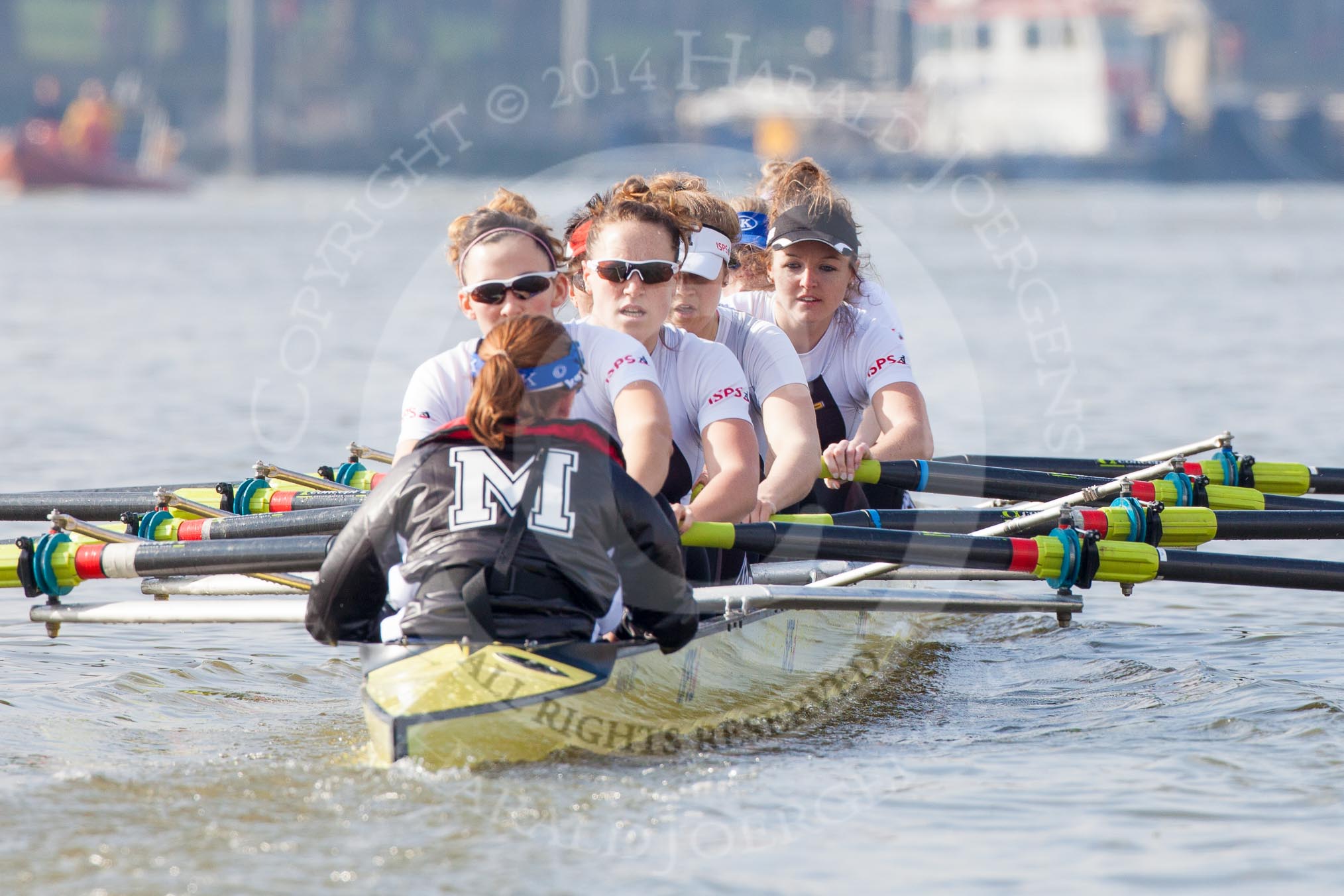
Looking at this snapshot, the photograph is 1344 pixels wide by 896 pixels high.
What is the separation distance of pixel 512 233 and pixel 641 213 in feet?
2.08

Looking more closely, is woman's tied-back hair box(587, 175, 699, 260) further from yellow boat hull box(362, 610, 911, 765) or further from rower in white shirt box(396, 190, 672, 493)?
yellow boat hull box(362, 610, 911, 765)

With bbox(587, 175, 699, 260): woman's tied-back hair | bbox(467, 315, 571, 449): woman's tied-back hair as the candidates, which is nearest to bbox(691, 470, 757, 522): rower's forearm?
bbox(587, 175, 699, 260): woman's tied-back hair

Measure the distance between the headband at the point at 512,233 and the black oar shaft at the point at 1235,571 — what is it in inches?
94.9

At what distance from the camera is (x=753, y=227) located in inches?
299

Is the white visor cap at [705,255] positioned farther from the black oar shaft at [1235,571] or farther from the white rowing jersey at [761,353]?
the black oar shaft at [1235,571]

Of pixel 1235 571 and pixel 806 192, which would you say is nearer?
pixel 1235 571

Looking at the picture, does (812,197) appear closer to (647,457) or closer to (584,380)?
(647,457)

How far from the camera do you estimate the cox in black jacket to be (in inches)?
175

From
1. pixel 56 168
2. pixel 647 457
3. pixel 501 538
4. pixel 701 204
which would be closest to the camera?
pixel 501 538

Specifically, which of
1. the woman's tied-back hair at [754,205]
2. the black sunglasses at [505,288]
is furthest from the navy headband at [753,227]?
the black sunglasses at [505,288]

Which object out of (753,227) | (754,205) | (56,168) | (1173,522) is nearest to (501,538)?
(1173,522)

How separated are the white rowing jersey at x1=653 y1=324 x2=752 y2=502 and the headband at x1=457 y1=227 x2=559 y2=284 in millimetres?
779

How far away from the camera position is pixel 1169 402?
16.0 metres

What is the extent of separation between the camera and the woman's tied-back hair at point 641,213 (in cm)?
559
